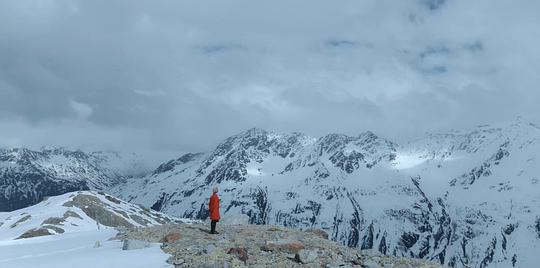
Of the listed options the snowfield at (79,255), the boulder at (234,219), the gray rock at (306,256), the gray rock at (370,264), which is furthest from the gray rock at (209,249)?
the boulder at (234,219)

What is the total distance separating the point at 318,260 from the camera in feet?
79.5

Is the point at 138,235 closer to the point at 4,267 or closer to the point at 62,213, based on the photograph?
the point at 4,267

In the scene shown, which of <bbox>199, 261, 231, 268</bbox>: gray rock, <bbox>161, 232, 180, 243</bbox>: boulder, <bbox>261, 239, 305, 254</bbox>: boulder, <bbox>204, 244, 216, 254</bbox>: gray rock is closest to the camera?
<bbox>199, 261, 231, 268</bbox>: gray rock

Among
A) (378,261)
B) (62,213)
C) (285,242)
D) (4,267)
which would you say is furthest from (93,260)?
(62,213)

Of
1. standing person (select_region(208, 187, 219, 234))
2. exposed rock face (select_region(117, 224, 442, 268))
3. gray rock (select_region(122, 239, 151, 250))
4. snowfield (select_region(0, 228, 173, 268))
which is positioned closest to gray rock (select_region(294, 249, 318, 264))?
exposed rock face (select_region(117, 224, 442, 268))

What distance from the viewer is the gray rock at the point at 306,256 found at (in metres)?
24.0

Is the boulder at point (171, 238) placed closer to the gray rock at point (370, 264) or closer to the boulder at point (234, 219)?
the gray rock at point (370, 264)

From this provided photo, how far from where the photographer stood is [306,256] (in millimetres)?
24250

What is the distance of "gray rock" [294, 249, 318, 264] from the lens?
78.9 ft

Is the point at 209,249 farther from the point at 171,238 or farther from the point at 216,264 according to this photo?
the point at 171,238

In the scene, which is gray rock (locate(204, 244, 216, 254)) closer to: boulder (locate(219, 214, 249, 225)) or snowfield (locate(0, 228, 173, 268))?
snowfield (locate(0, 228, 173, 268))

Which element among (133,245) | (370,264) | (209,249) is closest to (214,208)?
(133,245)

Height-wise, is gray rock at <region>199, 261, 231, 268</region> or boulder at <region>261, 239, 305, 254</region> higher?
boulder at <region>261, 239, 305, 254</region>

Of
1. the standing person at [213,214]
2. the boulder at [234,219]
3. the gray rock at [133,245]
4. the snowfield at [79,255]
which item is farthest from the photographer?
the boulder at [234,219]
